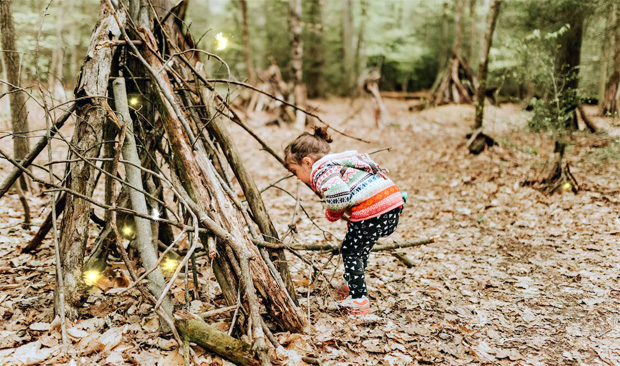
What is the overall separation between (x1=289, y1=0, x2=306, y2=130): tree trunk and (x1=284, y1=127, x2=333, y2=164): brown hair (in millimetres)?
8965

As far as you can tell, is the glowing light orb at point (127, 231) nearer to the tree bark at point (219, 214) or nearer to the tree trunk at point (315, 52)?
the tree bark at point (219, 214)

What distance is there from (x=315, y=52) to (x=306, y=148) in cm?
1711

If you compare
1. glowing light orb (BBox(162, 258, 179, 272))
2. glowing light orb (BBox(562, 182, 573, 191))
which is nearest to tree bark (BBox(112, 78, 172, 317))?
glowing light orb (BBox(162, 258, 179, 272))

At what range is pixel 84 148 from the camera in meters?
2.47

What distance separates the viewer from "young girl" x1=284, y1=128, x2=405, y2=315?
2668 mm

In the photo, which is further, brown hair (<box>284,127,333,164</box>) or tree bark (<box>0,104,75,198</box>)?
brown hair (<box>284,127,333,164</box>)

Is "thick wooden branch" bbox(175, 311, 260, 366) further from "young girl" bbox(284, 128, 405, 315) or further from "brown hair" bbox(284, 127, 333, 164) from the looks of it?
"brown hair" bbox(284, 127, 333, 164)

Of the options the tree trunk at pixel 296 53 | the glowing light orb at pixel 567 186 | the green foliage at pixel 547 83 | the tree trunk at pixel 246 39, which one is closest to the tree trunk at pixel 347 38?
the tree trunk at pixel 246 39

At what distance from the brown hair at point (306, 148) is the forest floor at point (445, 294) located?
715 mm

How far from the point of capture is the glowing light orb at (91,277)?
112 inches

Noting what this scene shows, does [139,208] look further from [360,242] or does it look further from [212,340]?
[360,242]

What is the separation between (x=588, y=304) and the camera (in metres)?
3.03

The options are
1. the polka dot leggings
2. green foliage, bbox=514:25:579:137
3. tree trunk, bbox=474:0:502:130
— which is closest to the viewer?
the polka dot leggings

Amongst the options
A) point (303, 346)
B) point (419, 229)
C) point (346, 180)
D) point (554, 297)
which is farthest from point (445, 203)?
point (303, 346)
